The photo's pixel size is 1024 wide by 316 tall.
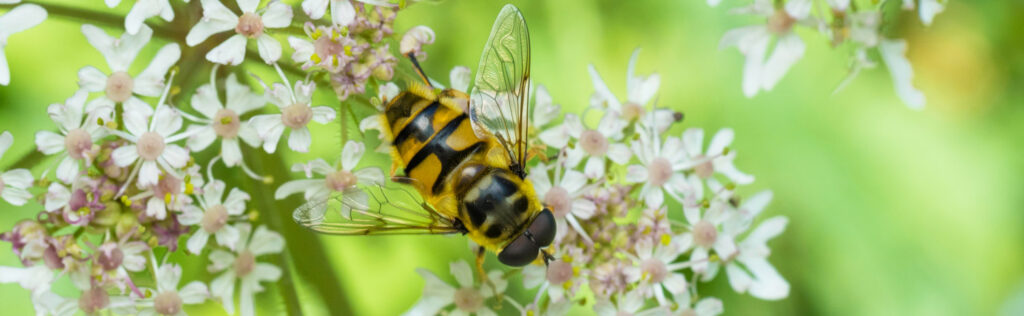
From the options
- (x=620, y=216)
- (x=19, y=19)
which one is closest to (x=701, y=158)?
(x=620, y=216)

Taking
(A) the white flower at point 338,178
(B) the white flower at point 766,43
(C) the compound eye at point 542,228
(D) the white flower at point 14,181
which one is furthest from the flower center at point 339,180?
(B) the white flower at point 766,43

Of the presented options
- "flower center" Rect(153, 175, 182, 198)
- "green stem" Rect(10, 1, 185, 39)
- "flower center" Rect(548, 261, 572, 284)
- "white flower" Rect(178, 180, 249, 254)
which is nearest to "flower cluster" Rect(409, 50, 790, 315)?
"flower center" Rect(548, 261, 572, 284)

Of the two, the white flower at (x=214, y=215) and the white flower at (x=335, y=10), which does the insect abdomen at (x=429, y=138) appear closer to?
the white flower at (x=335, y=10)

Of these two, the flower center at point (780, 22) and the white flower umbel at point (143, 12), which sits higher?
the white flower umbel at point (143, 12)

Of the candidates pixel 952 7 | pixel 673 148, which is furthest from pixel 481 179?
pixel 952 7

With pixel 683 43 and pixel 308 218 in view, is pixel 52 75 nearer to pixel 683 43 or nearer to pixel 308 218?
pixel 308 218

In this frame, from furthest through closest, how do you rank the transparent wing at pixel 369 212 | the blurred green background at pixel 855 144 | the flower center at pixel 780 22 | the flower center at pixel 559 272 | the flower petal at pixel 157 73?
the blurred green background at pixel 855 144, the flower center at pixel 780 22, the flower center at pixel 559 272, the flower petal at pixel 157 73, the transparent wing at pixel 369 212

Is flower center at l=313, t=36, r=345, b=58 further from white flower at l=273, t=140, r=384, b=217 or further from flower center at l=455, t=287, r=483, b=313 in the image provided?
flower center at l=455, t=287, r=483, b=313
